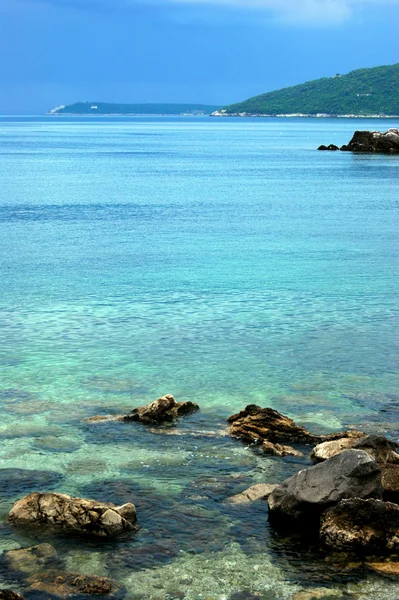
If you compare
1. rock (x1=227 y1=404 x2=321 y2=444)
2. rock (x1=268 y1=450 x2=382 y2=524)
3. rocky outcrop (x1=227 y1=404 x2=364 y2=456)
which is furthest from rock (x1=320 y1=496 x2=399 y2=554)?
rock (x1=227 y1=404 x2=321 y2=444)

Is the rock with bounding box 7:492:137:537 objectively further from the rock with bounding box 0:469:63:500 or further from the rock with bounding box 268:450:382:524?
the rock with bounding box 268:450:382:524

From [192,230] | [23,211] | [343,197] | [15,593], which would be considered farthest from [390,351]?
[343,197]

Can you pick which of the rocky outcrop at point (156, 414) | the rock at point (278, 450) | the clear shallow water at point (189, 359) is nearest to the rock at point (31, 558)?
the clear shallow water at point (189, 359)

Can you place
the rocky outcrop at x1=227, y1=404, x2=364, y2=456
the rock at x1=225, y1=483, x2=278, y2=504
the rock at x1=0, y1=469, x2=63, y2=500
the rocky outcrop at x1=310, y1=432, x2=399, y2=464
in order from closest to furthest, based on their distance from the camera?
the rock at x1=225, y1=483, x2=278, y2=504 < the rock at x1=0, y1=469, x2=63, y2=500 < the rocky outcrop at x1=310, y1=432, x2=399, y2=464 < the rocky outcrop at x1=227, y1=404, x2=364, y2=456

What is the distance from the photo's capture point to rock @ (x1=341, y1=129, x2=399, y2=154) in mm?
140250

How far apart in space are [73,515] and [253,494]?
11.8 feet

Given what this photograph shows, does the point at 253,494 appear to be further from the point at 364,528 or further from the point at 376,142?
the point at 376,142

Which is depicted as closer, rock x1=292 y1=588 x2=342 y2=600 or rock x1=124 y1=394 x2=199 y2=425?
rock x1=292 y1=588 x2=342 y2=600

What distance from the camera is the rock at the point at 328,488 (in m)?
16.2

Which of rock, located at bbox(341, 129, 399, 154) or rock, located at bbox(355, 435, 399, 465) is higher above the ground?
rock, located at bbox(341, 129, 399, 154)

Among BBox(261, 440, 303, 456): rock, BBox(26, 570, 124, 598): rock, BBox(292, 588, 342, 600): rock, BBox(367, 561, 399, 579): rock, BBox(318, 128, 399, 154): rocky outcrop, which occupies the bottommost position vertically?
BBox(292, 588, 342, 600): rock

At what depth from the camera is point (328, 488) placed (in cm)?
1633

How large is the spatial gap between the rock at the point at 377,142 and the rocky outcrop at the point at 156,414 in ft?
407

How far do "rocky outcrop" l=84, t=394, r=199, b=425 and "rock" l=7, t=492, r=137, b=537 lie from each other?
17.2 feet
